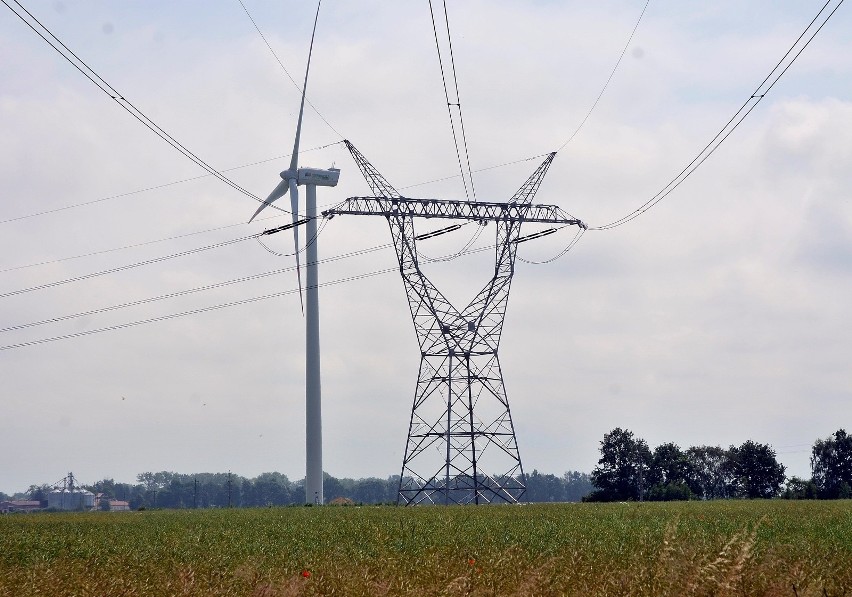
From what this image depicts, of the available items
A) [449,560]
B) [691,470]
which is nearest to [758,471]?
[691,470]

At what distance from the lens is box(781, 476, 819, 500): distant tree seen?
11604 cm

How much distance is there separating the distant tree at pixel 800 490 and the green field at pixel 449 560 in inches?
3415

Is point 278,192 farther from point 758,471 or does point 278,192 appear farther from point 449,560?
point 758,471

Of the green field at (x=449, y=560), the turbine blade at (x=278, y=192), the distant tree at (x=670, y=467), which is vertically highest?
the turbine blade at (x=278, y=192)

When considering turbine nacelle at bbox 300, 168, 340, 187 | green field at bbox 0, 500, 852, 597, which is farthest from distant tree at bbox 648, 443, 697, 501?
green field at bbox 0, 500, 852, 597

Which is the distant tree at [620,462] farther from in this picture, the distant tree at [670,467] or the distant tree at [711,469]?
the distant tree at [711,469]

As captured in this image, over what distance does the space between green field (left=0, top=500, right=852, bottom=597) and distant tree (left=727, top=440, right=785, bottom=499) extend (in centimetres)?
11160

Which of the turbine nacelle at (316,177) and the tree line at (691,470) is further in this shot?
the tree line at (691,470)

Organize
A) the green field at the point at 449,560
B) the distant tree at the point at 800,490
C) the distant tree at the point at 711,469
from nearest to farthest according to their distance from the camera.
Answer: the green field at the point at 449,560 < the distant tree at the point at 800,490 < the distant tree at the point at 711,469

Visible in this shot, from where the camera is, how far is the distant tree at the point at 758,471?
140500 millimetres

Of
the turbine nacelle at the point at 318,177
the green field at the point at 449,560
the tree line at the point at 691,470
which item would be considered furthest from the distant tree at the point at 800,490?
the green field at the point at 449,560

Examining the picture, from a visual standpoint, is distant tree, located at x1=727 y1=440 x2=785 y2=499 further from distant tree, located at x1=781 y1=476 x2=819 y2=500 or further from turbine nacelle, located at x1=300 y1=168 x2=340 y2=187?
turbine nacelle, located at x1=300 y1=168 x2=340 y2=187

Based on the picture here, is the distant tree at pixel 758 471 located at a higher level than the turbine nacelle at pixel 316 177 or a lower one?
lower

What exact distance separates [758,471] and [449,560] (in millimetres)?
130717
